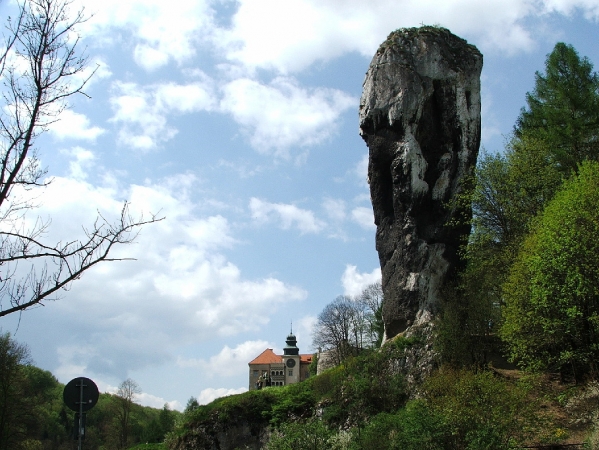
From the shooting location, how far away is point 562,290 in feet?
58.4

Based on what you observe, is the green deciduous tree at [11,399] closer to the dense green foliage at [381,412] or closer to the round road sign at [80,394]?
the dense green foliage at [381,412]

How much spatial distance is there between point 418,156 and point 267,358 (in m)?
52.0

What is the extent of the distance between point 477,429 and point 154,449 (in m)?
21.2

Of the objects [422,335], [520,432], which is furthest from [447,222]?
[520,432]

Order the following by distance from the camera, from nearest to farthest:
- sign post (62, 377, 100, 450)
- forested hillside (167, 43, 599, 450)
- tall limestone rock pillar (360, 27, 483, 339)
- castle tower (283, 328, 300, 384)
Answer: sign post (62, 377, 100, 450), forested hillside (167, 43, 599, 450), tall limestone rock pillar (360, 27, 483, 339), castle tower (283, 328, 300, 384)

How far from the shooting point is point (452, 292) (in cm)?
2652

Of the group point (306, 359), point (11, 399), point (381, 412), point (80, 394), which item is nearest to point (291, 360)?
point (306, 359)

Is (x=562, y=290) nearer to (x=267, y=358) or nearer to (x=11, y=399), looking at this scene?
(x=11, y=399)

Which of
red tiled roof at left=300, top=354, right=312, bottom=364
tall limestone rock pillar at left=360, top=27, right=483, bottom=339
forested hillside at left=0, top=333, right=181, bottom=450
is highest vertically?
tall limestone rock pillar at left=360, top=27, right=483, bottom=339

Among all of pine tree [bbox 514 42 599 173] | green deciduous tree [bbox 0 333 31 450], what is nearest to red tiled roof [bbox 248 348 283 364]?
green deciduous tree [bbox 0 333 31 450]

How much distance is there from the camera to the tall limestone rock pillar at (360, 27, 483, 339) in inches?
1083

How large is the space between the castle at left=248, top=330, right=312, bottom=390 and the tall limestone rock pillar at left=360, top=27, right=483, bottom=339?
44514mm

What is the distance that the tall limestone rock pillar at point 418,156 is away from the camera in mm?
27500

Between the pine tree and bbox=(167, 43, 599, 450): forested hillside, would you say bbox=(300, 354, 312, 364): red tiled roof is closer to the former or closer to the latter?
bbox=(167, 43, 599, 450): forested hillside
